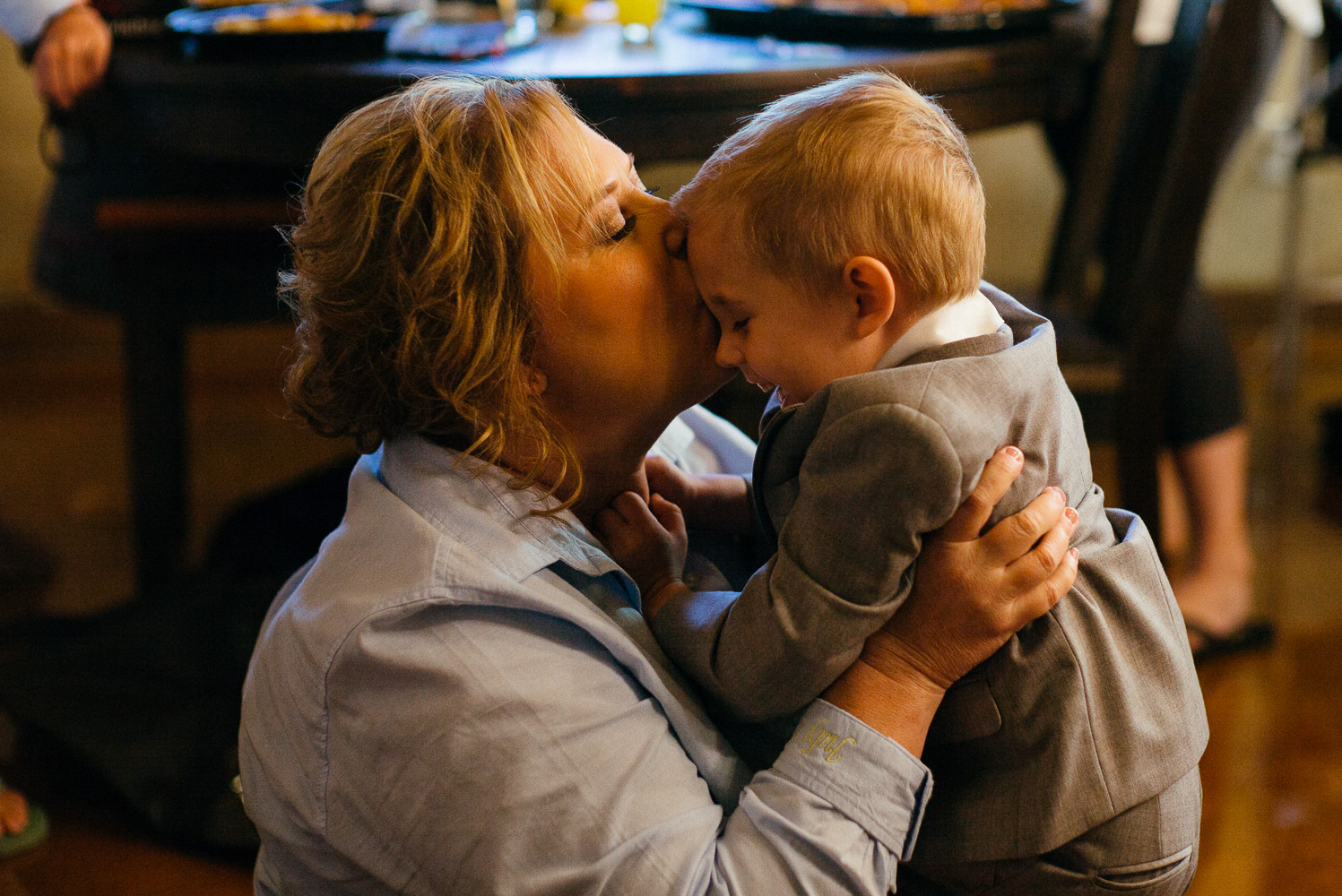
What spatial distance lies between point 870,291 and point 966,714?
1.04ft

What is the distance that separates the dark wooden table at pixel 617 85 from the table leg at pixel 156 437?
238 mm

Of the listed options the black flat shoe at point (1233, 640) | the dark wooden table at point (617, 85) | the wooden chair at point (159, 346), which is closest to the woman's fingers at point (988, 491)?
the dark wooden table at point (617, 85)

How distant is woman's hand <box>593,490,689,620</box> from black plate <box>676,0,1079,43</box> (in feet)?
3.08

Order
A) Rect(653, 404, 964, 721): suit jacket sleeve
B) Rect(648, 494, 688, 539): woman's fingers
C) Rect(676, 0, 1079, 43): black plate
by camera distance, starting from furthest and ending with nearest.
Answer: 1. Rect(676, 0, 1079, 43): black plate
2. Rect(648, 494, 688, 539): woman's fingers
3. Rect(653, 404, 964, 721): suit jacket sleeve

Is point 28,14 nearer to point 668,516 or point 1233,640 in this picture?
point 668,516

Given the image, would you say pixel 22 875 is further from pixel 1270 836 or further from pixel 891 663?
pixel 1270 836

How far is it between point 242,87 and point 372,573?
795mm

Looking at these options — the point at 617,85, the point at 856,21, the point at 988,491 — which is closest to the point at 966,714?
the point at 988,491

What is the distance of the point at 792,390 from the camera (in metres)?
0.92

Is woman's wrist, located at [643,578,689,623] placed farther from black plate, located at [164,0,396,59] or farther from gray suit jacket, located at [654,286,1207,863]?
black plate, located at [164,0,396,59]

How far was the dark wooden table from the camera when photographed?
53.5 inches

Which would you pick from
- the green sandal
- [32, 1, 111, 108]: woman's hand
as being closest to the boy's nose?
[32, 1, 111, 108]: woman's hand

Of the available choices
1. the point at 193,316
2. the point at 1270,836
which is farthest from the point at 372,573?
the point at 1270,836

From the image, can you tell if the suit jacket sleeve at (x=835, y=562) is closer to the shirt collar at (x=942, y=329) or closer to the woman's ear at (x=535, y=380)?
the shirt collar at (x=942, y=329)
